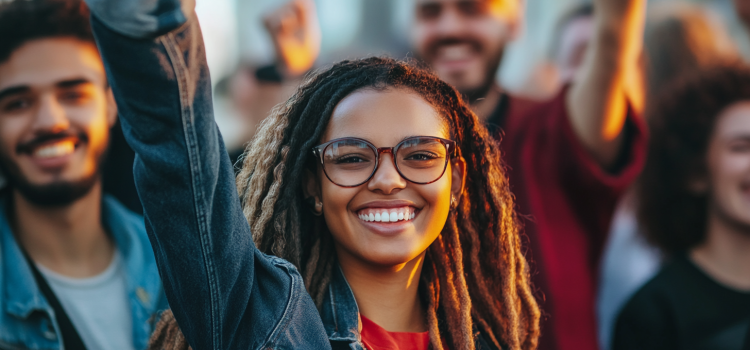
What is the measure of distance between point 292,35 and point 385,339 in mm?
2289

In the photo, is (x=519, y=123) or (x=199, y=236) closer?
(x=199, y=236)

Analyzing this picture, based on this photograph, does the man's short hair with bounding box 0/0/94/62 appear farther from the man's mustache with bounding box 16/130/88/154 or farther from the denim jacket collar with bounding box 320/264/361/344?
the denim jacket collar with bounding box 320/264/361/344

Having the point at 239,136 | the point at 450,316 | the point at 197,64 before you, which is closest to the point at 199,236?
the point at 197,64

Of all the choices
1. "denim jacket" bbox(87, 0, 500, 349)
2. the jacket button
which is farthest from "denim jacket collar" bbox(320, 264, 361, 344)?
the jacket button

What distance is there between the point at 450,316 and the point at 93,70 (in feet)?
4.79

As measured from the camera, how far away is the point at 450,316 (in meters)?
1.91

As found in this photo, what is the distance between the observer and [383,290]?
179cm

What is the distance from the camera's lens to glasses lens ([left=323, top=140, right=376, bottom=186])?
1655mm

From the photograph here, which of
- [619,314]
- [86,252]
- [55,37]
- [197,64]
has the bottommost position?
[619,314]

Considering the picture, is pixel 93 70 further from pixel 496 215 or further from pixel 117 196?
pixel 496 215

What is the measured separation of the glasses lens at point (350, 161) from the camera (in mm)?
1655

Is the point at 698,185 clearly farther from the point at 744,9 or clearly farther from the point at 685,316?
the point at 744,9

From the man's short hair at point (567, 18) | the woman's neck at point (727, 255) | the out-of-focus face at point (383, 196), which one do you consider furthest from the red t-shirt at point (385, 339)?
the man's short hair at point (567, 18)

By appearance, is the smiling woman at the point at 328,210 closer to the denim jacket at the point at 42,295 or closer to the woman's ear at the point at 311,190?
the woman's ear at the point at 311,190
